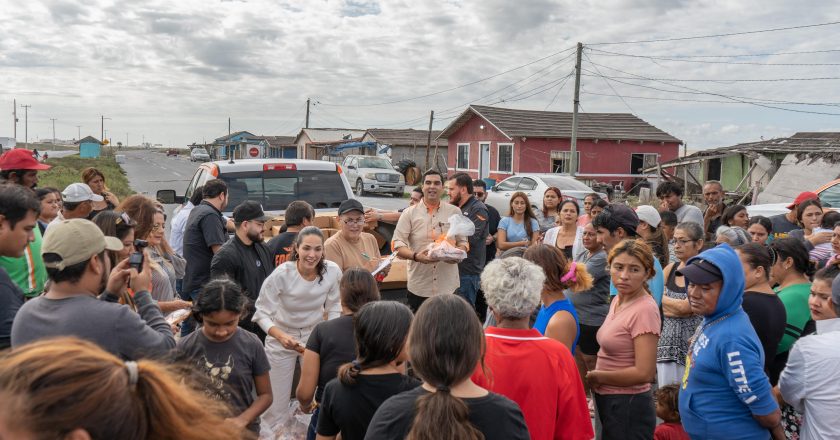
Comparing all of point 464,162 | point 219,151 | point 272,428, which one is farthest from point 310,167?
point 219,151

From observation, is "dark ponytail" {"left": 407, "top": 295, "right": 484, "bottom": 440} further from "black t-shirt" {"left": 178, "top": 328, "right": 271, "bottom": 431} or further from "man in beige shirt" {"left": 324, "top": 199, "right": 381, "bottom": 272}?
"man in beige shirt" {"left": 324, "top": 199, "right": 381, "bottom": 272}

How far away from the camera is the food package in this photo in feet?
18.0

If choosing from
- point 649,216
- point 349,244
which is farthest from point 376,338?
point 649,216

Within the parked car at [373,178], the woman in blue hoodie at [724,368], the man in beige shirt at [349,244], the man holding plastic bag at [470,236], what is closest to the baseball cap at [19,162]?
the man in beige shirt at [349,244]

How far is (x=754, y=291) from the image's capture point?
3.91m

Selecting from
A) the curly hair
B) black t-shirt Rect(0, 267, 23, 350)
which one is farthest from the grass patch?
the curly hair

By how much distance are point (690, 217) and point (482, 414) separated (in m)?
5.80

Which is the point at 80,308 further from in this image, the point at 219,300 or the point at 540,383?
the point at 540,383

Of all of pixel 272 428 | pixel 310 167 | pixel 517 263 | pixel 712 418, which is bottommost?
pixel 272 428

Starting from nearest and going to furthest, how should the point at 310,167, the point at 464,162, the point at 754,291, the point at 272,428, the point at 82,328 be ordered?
the point at 82,328 < the point at 754,291 < the point at 272,428 < the point at 310,167 < the point at 464,162

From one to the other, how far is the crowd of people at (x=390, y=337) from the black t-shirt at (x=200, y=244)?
2cm

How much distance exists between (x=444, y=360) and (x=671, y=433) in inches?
85.8

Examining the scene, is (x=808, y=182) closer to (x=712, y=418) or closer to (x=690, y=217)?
(x=690, y=217)

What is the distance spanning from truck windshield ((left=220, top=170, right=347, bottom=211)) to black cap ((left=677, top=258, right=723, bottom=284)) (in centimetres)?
529
